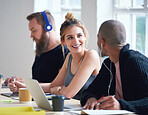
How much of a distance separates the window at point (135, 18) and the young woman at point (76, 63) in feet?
4.75

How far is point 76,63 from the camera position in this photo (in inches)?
118

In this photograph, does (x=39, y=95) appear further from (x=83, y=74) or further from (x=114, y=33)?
(x=83, y=74)

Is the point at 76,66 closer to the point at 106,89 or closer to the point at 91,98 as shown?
the point at 106,89

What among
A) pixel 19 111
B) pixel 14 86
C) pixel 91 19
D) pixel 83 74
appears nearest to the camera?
pixel 19 111

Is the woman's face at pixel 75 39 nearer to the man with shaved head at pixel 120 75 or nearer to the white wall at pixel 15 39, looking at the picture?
the man with shaved head at pixel 120 75

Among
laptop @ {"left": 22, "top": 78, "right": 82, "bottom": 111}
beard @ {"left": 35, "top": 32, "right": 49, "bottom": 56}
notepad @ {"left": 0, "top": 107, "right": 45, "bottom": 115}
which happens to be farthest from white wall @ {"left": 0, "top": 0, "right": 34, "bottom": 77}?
notepad @ {"left": 0, "top": 107, "right": 45, "bottom": 115}

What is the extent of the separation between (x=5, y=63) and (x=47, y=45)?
2.24 meters

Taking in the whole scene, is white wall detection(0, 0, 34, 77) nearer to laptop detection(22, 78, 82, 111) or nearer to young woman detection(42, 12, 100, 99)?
young woman detection(42, 12, 100, 99)

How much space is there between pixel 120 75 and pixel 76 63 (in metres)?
0.89

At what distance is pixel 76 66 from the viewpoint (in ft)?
9.81

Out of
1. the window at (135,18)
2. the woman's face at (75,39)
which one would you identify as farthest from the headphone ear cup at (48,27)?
the window at (135,18)

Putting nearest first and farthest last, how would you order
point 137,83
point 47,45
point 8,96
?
point 137,83
point 8,96
point 47,45

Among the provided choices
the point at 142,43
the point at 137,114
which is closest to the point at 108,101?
the point at 137,114

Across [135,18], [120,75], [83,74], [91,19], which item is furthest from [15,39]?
[120,75]
